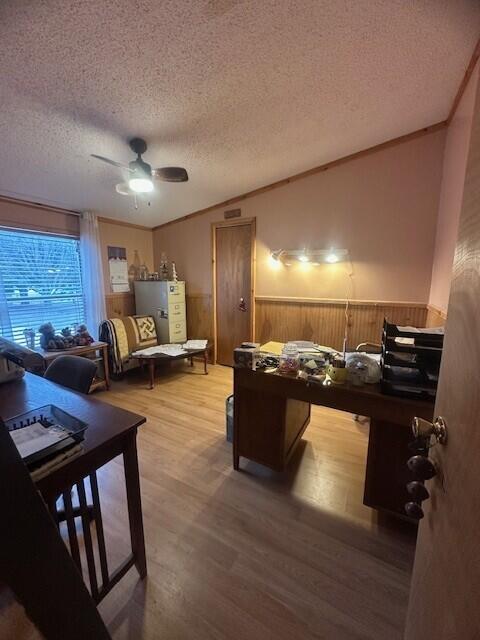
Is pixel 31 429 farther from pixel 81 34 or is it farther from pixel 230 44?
pixel 230 44

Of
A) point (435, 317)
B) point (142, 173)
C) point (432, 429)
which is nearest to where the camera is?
point (432, 429)

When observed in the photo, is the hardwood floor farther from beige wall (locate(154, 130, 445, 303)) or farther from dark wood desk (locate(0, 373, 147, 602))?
beige wall (locate(154, 130, 445, 303))

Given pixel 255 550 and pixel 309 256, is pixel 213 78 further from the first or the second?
pixel 255 550

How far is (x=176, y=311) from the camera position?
4.14m

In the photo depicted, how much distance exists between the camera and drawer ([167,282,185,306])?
3988 mm

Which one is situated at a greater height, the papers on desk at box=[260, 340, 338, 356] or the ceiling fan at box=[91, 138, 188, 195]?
the ceiling fan at box=[91, 138, 188, 195]

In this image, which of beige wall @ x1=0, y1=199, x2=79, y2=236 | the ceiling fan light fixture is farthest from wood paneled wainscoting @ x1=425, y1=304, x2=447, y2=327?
beige wall @ x1=0, y1=199, x2=79, y2=236

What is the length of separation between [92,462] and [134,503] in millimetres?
391

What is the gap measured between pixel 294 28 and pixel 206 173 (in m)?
1.71

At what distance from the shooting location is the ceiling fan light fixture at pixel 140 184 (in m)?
2.23

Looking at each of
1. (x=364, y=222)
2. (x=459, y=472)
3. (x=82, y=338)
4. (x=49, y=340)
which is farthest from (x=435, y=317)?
(x=49, y=340)

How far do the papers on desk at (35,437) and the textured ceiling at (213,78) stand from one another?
1.86 m

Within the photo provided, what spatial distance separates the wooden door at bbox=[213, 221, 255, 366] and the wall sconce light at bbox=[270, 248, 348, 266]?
464 millimetres

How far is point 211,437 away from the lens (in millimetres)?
2330
